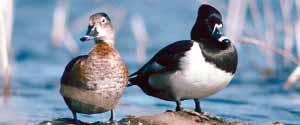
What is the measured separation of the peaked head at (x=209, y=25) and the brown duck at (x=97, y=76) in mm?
848

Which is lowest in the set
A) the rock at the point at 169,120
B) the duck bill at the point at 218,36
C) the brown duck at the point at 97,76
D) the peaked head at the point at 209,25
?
the rock at the point at 169,120

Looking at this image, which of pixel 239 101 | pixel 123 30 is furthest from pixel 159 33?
pixel 239 101

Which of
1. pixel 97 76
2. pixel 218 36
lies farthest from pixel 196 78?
Result: pixel 97 76

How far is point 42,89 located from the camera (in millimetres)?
11883

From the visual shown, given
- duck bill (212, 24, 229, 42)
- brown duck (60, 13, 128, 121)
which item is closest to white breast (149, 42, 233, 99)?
duck bill (212, 24, 229, 42)

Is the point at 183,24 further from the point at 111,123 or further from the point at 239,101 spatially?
the point at 111,123

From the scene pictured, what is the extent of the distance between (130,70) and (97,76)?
6458mm

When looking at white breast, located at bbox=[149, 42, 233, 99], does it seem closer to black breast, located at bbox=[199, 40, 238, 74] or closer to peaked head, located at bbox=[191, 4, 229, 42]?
black breast, located at bbox=[199, 40, 238, 74]

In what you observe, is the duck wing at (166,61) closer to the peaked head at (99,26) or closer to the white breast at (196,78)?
the white breast at (196,78)

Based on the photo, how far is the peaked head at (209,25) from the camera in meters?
7.30

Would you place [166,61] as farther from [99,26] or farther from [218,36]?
[99,26]

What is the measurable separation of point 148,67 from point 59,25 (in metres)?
4.99

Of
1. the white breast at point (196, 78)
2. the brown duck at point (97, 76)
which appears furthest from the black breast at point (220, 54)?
the brown duck at point (97, 76)

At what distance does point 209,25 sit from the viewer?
24.3 ft
